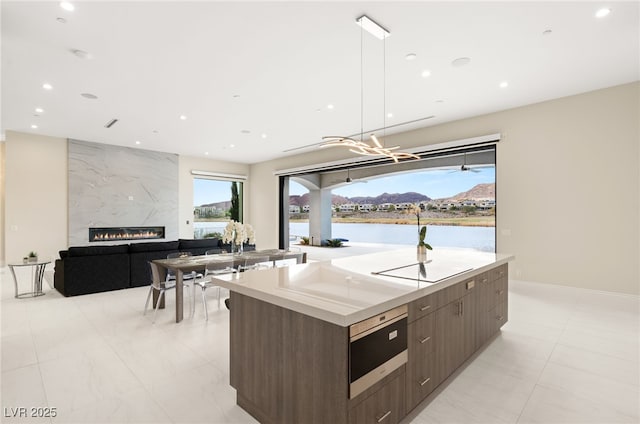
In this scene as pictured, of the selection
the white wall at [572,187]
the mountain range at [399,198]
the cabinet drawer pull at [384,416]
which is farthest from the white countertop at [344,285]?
the mountain range at [399,198]

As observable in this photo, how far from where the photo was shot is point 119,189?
Answer: 8391mm

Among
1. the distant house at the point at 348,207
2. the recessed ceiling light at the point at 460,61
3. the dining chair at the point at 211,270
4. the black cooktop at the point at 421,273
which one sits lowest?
the dining chair at the point at 211,270

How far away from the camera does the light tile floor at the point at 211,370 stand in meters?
2.01

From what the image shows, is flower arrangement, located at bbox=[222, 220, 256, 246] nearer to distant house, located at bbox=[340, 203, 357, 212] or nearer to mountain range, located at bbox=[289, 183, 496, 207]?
mountain range, located at bbox=[289, 183, 496, 207]

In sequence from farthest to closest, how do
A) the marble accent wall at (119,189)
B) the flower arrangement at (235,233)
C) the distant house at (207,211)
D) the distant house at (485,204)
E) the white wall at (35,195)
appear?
the distant house at (207,211) → the distant house at (485,204) → the marble accent wall at (119,189) → the white wall at (35,195) → the flower arrangement at (235,233)

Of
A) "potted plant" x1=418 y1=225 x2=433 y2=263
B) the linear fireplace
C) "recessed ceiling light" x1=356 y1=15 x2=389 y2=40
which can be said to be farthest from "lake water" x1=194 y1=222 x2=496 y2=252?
"recessed ceiling light" x1=356 y1=15 x2=389 y2=40

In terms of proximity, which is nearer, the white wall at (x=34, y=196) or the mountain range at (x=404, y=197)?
the white wall at (x=34, y=196)

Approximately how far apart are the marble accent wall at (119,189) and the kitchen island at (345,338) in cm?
780

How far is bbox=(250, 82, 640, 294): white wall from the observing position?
4.46 m

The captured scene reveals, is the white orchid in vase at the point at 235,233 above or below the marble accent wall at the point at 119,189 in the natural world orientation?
below

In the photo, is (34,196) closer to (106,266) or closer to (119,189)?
(119,189)

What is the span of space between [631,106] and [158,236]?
10565 millimetres

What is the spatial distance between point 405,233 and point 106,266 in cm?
963

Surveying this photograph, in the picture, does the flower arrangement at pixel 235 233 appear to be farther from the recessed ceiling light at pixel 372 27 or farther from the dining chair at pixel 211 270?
the recessed ceiling light at pixel 372 27
